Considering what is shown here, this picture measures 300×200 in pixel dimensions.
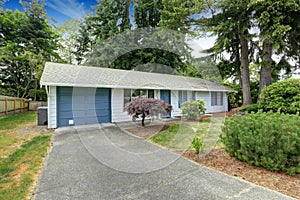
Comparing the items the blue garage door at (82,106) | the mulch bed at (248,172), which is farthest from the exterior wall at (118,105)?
the mulch bed at (248,172)

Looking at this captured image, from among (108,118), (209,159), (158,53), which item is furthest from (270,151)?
(158,53)

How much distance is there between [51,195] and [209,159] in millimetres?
3342

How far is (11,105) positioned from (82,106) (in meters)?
8.77

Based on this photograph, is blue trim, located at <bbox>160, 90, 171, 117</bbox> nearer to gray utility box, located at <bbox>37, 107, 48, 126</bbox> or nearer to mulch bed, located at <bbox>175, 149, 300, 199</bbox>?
gray utility box, located at <bbox>37, 107, 48, 126</bbox>

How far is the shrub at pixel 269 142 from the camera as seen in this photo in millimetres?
3125

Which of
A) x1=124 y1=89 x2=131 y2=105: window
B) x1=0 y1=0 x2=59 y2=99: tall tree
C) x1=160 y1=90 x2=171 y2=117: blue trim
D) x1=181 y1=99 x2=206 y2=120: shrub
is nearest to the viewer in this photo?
x1=124 y1=89 x2=131 y2=105: window

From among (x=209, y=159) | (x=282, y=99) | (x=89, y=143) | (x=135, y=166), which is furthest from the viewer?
(x=282, y=99)

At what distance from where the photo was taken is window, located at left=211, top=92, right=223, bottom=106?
1448 cm

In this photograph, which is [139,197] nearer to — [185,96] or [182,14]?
[185,96]

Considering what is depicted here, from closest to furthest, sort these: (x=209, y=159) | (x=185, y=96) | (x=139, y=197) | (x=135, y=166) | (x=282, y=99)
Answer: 1. (x=139, y=197)
2. (x=135, y=166)
3. (x=209, y=159)
4. (x=282, y=99)
5. (x=185, y=96)

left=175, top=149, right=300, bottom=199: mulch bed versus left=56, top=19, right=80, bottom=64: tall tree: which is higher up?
left=56, top=19, right=80, bottom=64: tall tree

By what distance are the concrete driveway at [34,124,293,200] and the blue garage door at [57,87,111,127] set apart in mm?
3509

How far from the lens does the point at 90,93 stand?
8.68 meters

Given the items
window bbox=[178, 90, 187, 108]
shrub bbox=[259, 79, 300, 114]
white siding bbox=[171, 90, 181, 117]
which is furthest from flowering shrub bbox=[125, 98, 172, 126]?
shrub bbox=[259, 79, 300, 114]
